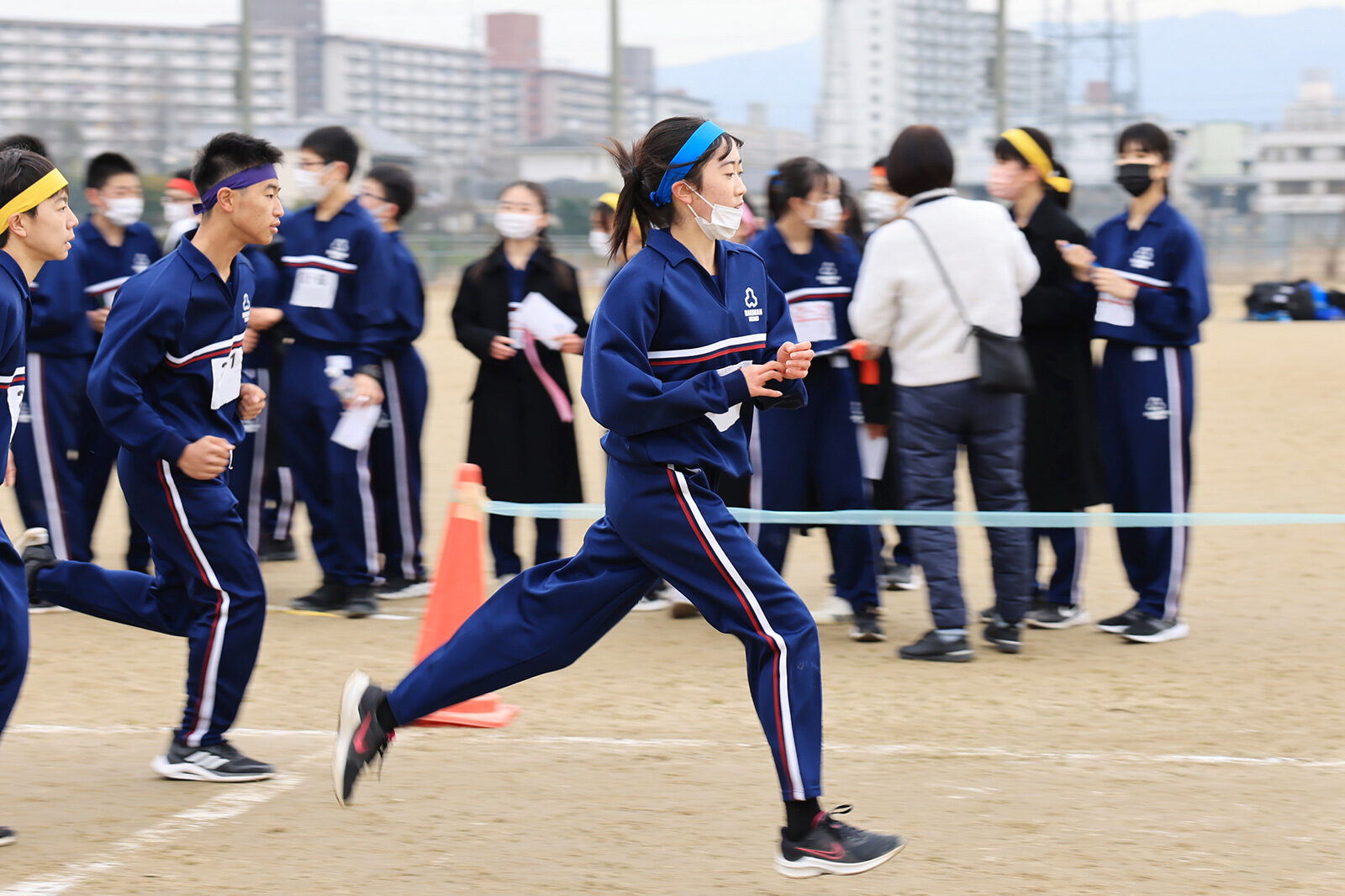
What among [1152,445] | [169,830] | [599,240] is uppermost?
[599,240]

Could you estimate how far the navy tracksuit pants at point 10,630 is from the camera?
4156 mm

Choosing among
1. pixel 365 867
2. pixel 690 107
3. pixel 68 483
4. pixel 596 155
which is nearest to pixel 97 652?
pixel 68 483

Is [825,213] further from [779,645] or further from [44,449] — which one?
[44,449]

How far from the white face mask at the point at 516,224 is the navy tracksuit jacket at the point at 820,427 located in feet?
4.28

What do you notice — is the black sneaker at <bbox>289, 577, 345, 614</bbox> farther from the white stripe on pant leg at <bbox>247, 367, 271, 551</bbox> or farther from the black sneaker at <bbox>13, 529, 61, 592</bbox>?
the black sneaker at <bbox>13, 529, 61, 592</bbox>

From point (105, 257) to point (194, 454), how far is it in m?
3.80

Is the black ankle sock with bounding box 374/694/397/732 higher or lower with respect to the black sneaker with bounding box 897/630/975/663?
higher

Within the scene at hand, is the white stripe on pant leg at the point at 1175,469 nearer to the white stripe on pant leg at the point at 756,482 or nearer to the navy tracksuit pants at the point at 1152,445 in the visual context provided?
the navy tracksuit pants at the point at 1152,445

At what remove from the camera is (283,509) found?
8828 mm

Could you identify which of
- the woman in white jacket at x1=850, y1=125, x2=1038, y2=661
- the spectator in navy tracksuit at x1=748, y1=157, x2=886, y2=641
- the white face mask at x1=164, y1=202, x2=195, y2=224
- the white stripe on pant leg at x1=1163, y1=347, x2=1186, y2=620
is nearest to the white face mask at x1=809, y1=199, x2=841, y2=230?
the spectator in navy tracksuit at x1=748, y1=157, x2=886, y2=641

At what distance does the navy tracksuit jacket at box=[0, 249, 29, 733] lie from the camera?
4148mm

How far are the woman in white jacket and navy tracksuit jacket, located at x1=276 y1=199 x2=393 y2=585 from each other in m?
2.33

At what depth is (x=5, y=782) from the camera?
4.76 metres

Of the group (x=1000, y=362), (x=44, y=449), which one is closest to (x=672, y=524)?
(x=1000, y=362)
